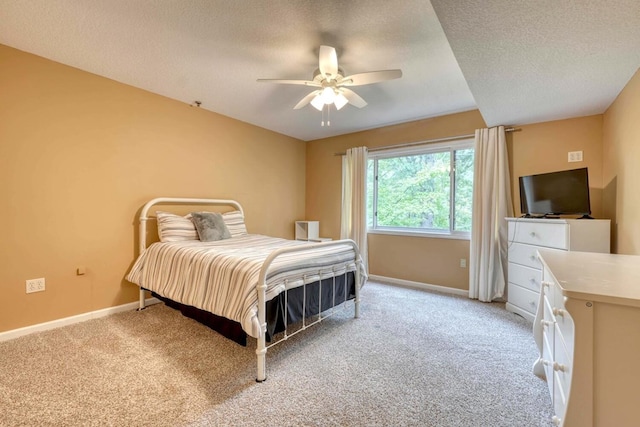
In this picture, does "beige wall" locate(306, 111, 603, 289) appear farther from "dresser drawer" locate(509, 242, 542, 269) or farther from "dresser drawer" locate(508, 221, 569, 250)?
"dresser drawer" locate(509, 242, 542, 269)

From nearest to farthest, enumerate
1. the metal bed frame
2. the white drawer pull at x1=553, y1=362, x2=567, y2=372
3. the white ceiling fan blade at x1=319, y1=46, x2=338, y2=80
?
the white drawer pull at x1=553, y1=362, x2=567, y2=372
the metal bed frame
the white ceiling fan blade at x1=319, y1=46, x2=338, y2=80

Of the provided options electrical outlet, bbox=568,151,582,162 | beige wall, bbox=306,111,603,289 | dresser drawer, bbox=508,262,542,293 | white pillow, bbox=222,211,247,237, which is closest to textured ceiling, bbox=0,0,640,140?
beige wall, bbox=306,111,603,289

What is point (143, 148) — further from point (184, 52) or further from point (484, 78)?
point (484, 78)

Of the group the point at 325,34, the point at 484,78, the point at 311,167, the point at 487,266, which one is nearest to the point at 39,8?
the point at 325,34

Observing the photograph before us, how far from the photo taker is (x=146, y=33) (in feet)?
6.84

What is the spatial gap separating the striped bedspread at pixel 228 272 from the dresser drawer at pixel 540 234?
5.82 ft

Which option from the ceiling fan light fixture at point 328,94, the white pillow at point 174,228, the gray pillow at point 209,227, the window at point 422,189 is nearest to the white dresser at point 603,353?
the ceiling fan light fixture at point 328,94

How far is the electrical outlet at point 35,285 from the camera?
242 cm

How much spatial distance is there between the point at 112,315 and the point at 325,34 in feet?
11.2

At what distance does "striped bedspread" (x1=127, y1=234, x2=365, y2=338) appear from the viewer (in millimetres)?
1893

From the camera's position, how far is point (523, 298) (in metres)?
2.87

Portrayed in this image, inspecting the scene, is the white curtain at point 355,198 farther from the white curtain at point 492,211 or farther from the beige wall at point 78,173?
the beige wall at point 78,173

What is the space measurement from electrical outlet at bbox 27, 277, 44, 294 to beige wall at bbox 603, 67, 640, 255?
4.97 meters

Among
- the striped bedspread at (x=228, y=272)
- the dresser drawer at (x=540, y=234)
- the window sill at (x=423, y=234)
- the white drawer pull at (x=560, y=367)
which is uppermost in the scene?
the dresser drawer at (x=540, y=234)
